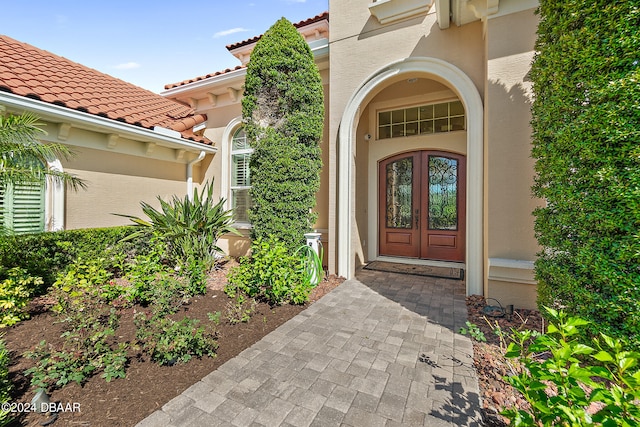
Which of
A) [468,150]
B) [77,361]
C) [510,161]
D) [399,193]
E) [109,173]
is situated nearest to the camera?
[77,361]

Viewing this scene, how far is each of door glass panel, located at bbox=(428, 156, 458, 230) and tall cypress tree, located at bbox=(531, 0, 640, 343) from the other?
12.0 ft

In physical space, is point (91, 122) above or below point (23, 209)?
above

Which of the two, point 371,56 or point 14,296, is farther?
point 371,56

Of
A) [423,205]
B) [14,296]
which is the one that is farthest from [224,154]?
[423,205]

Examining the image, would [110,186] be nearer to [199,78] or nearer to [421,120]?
[199,78]

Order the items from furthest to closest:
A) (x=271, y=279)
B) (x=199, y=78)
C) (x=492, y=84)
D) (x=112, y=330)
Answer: (x=199, y=78)
(x=271, y=279)
(x=492, y=84)
(x=112, y=330)

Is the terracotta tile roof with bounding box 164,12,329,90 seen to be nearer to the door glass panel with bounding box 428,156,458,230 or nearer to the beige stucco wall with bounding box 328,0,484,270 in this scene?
the beige stucco wall with bounding box 328,0,484,270

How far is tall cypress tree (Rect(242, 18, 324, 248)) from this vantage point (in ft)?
16.7

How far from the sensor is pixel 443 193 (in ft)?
21.3

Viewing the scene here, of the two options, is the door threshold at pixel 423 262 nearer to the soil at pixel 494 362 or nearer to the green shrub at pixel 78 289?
the soil at pixel 494 362

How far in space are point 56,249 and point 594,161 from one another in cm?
720

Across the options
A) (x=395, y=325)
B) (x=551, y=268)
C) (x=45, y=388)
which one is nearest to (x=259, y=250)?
(x=395, y=325)

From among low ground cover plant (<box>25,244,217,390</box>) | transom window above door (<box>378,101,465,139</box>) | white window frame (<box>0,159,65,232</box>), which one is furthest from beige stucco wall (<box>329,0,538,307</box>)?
white window frame (<box>0,159,65,232</box>)

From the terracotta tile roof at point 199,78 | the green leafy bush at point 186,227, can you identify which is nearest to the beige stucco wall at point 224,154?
the terracotta tile roof at point 199,78
